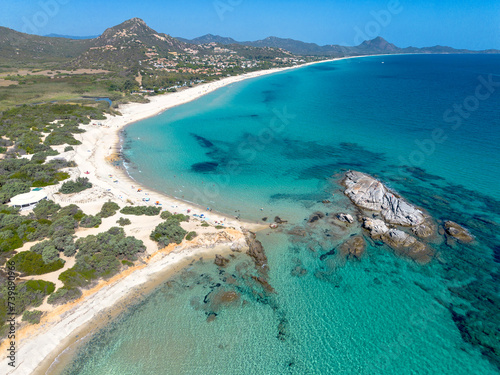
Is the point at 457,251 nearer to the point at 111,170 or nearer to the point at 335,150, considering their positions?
the point at 335,150

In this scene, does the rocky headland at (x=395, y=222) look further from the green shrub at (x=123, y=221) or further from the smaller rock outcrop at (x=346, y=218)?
the green shrub at (x=123, y=221)

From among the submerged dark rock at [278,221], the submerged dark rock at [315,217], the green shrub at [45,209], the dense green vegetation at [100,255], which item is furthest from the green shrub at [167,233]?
the submerged dark rock at [315,217]

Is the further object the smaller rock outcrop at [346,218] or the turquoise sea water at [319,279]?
the smaller rock outcrop at [346,218]

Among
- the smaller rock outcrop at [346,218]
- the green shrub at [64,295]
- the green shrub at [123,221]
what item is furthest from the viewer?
the smaller rock outcrop at [346,218]

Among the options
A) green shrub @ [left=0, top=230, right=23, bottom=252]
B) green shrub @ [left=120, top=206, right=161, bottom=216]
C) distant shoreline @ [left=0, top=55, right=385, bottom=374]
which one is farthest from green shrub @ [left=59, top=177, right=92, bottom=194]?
green shrub @ [left=0, top=230, right=23, bottom=252]

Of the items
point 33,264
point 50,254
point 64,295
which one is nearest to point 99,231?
point 50,254

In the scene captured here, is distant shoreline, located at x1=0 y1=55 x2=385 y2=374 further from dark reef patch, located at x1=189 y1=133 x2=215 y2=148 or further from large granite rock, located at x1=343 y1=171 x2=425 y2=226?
dark reef patch, located at x1=189 y1=133 x2=215 y2=148
